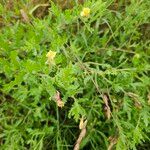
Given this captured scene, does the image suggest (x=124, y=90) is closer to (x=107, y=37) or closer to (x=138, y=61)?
(x=138, y=61)

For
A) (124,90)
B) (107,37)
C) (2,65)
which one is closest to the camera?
(2,65)

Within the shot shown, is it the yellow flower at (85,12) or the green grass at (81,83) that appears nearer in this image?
the yellow flower at (85,12)

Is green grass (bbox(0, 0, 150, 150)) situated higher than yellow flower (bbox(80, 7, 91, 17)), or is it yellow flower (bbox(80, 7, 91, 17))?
yellow flower (bbox(80, 7, 91, 17))

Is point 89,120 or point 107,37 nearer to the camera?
point 89,120

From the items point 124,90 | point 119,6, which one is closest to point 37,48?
point 124,90

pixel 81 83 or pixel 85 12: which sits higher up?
pixel 85 12

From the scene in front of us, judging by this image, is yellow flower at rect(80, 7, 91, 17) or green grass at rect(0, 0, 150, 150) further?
green grass at rect(0, 0, 150, 150)

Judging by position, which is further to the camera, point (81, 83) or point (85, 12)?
point (81, 83)

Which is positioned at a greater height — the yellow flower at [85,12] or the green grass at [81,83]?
the yellow flower at [85,12]
